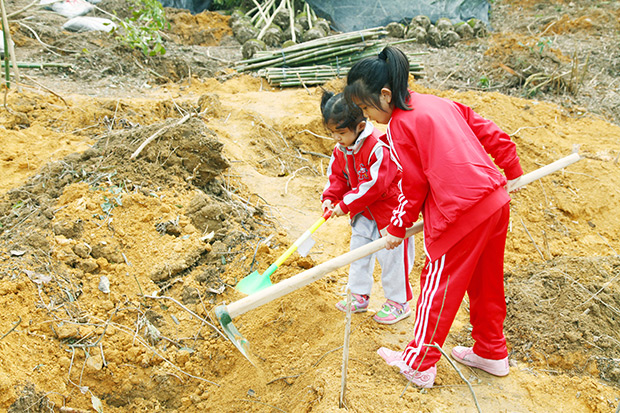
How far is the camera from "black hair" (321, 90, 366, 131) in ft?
8.14

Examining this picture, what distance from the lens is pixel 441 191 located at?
2.07 meters

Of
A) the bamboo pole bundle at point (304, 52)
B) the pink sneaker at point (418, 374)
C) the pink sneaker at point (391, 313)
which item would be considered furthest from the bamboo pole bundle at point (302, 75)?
the pink sneaker at point (418, 374)

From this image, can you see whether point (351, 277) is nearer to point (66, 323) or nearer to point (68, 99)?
point (66, 323)

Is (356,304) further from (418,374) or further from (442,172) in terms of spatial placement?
(442,172)

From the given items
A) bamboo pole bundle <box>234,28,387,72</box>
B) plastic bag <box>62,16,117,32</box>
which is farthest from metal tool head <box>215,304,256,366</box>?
plastic bag <box>62,16,117,32</box>

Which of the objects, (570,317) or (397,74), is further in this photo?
(570,317)

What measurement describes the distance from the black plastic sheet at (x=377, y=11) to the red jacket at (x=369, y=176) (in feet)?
30.3

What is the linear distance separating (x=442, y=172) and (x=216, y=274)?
5.50 ft

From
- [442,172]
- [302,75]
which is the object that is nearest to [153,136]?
[442,172]

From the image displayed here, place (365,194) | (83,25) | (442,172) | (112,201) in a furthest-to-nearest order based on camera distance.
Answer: (83,25), (112,201), (365,194), (442,172)

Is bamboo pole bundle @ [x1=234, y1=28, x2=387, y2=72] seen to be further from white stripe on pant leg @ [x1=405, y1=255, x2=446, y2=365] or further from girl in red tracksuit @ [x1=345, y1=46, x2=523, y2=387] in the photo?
white stripe on pant leg @ [x1=405, y1=255, x2=446, y2=365]

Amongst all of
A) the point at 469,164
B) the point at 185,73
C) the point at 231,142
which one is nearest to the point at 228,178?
the point at 231,142

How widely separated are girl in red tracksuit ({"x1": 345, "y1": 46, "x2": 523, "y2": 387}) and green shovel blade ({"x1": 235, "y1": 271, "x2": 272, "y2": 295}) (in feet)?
2.66

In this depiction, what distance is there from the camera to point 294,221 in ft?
12.8
